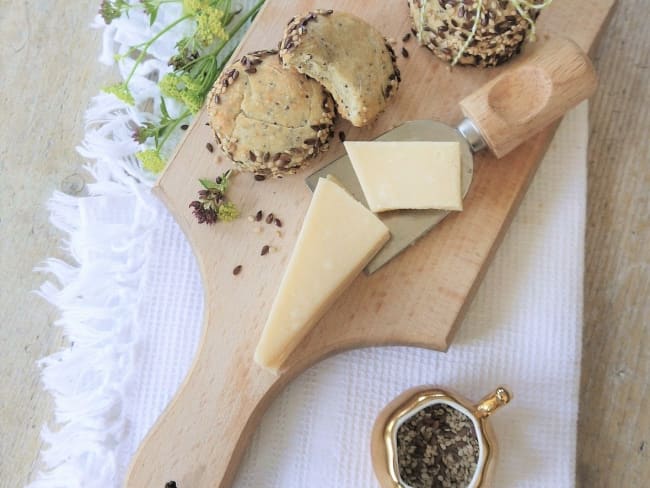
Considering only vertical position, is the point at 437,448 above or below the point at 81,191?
below

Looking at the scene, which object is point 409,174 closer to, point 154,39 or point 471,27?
point 471,27

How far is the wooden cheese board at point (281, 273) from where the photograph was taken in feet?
4.37

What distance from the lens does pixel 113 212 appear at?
4.94 feet

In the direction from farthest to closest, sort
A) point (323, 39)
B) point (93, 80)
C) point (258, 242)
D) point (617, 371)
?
point (93, 80) < point (617, 371) < point (258, 242) < point (323, 39)

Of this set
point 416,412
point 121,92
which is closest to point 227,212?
point 121,92

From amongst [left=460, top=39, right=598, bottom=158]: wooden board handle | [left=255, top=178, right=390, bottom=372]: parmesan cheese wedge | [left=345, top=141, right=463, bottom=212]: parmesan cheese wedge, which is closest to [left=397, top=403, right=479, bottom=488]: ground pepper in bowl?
[left=255, top=178, right=390, bottom=372]: parmesan cheese wedge

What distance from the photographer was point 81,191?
5.13 ft

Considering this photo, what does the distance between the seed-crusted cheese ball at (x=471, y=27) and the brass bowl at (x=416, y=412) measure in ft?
2.06

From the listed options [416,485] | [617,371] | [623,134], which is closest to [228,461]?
[416,485]

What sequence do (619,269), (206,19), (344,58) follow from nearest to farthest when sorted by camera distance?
(344,58) → (206,19) → (619,269)

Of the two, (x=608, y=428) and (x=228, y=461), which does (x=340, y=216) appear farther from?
(x=608, y=428)

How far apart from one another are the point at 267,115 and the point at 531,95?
1.62 feet

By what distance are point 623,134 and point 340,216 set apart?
0.68 m

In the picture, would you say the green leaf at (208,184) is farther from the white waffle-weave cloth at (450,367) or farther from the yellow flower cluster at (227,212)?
the white waffle-weave cloth at (450,367)
